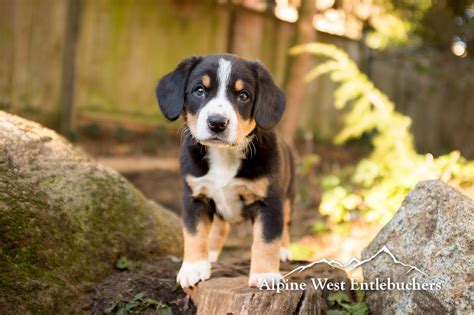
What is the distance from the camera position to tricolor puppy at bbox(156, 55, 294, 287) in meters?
3.85

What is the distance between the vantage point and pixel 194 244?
4.08m

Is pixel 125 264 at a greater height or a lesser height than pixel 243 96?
lesser

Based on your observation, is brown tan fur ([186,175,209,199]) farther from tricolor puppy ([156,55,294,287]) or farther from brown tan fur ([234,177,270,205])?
brown tan fur ([234,177,270,205])

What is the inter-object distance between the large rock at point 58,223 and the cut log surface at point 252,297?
82 cm

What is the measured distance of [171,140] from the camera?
38.2 ft

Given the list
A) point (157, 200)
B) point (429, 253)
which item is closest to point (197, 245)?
point (429, 253)

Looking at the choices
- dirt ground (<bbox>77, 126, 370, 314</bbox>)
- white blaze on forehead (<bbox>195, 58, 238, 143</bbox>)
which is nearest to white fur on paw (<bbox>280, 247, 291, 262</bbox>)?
dirt ground (<bbox>77, 126, 370, 314</bbox>)

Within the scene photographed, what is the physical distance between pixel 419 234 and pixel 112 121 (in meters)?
8.23

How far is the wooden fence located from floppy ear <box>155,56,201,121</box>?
570 cm

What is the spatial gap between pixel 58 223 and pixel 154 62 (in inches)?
316

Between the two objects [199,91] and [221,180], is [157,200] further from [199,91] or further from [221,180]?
[199,91]

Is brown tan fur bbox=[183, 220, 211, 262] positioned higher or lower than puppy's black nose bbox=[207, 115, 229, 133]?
lower

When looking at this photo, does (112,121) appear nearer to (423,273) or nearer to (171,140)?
(171,140)

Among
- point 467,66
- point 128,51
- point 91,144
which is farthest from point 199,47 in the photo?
point 467,66
